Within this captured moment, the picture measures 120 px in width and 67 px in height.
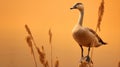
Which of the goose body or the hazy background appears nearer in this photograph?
the goose body

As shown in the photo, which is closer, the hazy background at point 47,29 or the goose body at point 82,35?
the goose body at point 82,35

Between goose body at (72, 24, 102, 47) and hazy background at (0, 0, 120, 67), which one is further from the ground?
goose body at (72, 24, 102, 47)

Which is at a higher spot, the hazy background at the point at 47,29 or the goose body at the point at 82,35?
the goose body at the point at 82,35

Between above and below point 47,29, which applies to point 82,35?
above

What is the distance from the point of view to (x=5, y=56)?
148 centimetres

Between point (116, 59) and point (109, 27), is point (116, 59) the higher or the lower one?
the lower one

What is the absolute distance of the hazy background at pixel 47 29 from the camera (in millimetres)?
1489

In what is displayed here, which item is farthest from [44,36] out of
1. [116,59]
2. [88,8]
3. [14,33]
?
[116,59]

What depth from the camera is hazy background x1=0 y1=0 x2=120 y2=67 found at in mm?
1489

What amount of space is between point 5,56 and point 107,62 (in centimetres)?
54

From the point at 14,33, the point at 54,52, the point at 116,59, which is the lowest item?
the point at 116,59

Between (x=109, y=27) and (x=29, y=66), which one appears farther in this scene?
(x=109, y=27)

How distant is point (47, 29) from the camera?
5.06ft

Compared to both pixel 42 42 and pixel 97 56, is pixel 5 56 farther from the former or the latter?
pixel 97 56
